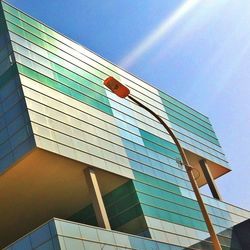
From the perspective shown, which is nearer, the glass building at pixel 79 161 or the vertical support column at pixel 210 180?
the glass building at pixel 79 161

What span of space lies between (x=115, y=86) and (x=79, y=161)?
2280 cm

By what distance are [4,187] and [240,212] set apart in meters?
25.3

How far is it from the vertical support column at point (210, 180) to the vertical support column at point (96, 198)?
18677mm

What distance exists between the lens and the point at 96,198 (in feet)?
115

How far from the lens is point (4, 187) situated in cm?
3559

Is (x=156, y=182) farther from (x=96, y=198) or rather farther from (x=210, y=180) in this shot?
(x=210, y=180)

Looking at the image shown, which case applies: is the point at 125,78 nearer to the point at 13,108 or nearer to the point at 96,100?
the point at 96,100

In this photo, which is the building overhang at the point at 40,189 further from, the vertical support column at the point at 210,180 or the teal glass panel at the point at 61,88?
the vertical support column at the point at 210,180

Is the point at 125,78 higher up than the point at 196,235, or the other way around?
the point at 125,78

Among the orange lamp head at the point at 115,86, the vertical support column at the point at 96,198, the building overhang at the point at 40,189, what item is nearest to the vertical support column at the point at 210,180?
the building overhang at the point at 40,189

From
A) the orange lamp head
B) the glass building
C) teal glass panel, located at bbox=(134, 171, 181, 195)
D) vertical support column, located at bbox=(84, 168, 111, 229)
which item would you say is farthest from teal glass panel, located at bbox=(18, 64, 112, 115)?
the orange lamp head

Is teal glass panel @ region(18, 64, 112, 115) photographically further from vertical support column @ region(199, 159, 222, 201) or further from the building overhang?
vertical support column @ region(199, 159, 222, 201)

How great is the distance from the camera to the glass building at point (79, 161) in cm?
3316

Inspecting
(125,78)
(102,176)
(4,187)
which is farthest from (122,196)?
(125,78)
